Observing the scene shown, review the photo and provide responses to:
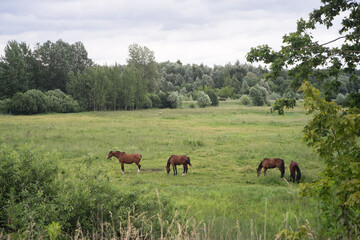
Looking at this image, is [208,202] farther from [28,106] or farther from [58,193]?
[28,106]

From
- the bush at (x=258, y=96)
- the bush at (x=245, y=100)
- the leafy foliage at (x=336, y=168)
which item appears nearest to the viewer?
the leafy foliage at (x=336, y=168)

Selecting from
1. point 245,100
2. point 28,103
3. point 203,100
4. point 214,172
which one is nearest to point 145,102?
point 203,100

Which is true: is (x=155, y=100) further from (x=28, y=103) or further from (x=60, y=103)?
(x=28, y=103)

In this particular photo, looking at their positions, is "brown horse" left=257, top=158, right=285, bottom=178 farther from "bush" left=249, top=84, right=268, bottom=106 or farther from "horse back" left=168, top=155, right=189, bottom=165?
"bush" left=249, top=84, right=268, bottom=106

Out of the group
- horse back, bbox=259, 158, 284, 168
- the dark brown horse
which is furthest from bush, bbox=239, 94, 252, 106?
the dark brown horse

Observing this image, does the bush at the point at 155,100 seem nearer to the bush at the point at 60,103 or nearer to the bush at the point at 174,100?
the bush at the point at 174,100

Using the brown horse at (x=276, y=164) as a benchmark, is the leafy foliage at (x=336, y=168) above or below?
above

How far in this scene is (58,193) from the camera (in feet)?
19.2

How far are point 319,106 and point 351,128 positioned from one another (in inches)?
19.2

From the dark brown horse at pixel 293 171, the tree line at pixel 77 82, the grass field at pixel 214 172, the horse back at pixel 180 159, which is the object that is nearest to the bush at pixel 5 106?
the tree line at pixel 77 82

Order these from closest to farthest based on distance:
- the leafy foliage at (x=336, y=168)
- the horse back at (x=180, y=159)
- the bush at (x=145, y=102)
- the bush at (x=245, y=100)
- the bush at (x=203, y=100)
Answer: the leafy foliage at (x=336, y=168) → the horse back at (x=180, y=159) → the bush at (x=145, y=102) → the bush at (x=203, y=100) → the bush at (x=245, y=100)

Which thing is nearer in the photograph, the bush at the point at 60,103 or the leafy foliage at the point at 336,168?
the leafy foliage at the point at 336,168

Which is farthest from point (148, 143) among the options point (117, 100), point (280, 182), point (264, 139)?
point (117, 100)

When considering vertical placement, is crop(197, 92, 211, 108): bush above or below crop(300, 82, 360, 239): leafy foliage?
above
